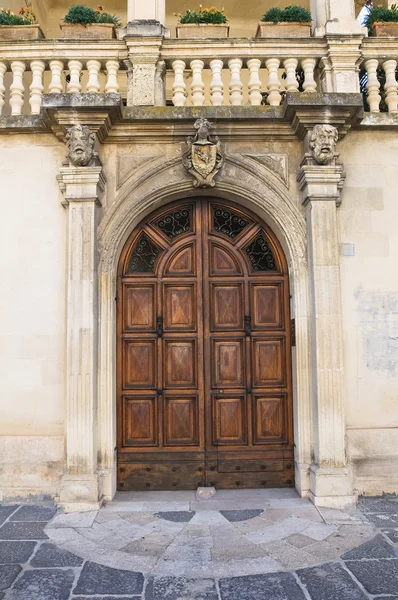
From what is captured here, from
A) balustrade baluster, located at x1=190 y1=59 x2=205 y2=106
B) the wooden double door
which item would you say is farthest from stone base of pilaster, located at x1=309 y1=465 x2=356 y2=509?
balustrade baluster, located at x1=190 y1=59 x2=205 y2=106

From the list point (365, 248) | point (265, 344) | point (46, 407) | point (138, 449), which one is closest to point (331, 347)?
point (265, 344)

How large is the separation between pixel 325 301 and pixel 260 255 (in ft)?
3.37

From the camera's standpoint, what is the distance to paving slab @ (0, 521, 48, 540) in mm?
4414

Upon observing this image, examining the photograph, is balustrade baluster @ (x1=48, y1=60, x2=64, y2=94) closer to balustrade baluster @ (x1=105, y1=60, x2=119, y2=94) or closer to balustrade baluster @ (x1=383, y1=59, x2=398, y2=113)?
balustrade baluster @ (x1=105, y1=60, x2=119, y2=94)

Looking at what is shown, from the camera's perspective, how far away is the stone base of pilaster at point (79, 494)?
16.6ft

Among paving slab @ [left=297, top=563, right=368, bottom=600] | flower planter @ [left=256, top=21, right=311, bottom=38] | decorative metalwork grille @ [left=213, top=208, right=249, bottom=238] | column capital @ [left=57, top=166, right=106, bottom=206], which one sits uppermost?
flower planter @ [left=256, top=21, right=311, bottom=38]

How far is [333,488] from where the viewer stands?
5.12m

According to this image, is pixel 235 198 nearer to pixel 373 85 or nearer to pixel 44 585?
pixel 373 85

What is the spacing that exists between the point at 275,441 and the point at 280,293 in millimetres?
1703

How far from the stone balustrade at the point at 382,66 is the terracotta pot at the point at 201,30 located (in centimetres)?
171

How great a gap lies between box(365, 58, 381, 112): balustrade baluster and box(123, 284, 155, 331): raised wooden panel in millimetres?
3354

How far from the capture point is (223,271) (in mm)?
5949

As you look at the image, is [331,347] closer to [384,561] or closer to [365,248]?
[365,248]

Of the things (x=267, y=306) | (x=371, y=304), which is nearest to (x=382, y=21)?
(x=371, y=304)
